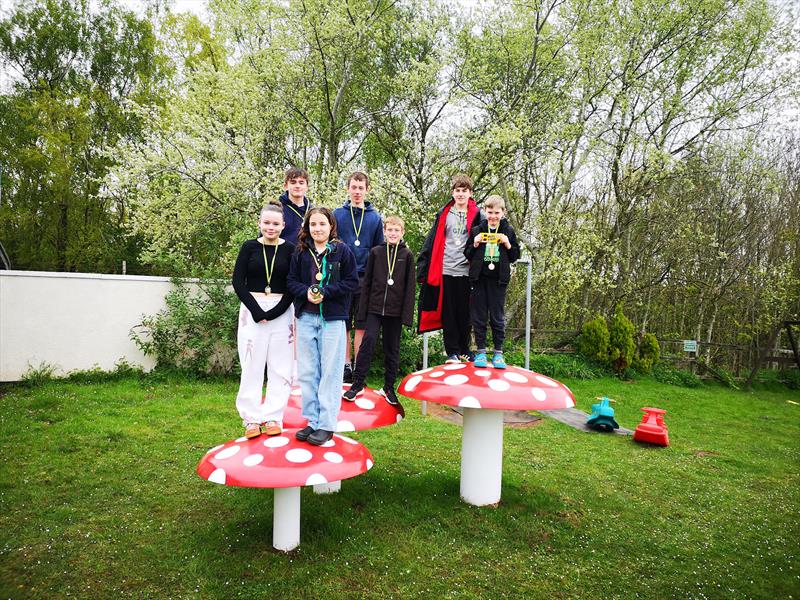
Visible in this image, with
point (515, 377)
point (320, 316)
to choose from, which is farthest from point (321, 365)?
point (515, 377)

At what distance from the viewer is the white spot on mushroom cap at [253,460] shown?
339 cm

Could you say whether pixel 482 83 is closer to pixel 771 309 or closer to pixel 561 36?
pixel 561 36

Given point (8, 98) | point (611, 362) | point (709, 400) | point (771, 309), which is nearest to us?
point (709, 400)

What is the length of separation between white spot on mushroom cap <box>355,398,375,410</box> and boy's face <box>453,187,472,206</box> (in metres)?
2.43

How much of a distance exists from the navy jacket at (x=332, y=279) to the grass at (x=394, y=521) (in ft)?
6.49

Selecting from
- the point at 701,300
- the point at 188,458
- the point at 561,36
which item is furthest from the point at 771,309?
the point at 188,458

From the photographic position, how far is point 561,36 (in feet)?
48.4

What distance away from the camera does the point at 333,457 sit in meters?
3.57

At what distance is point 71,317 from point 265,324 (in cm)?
812

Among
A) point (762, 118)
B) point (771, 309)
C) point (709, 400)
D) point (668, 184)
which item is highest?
point (762, 118)

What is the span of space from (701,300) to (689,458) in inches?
477

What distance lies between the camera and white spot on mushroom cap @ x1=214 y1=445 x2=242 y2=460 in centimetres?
354

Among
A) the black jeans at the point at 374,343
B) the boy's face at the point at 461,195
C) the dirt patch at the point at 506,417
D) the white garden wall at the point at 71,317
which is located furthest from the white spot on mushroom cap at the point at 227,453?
the white garden wall at the point at 71,317

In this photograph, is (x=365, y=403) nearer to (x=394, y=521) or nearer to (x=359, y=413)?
(x=359, y=413)
